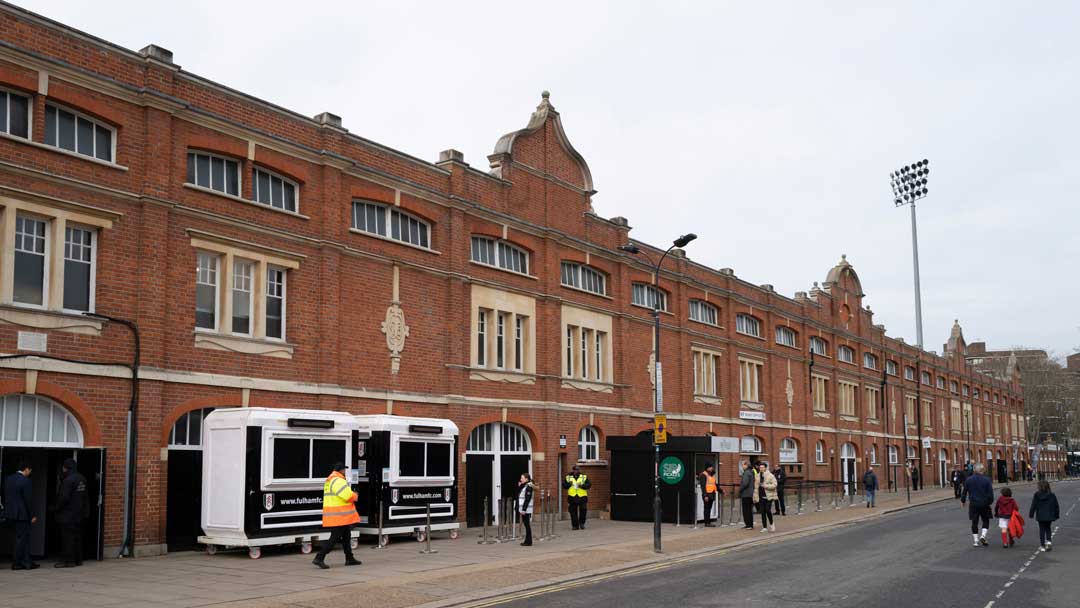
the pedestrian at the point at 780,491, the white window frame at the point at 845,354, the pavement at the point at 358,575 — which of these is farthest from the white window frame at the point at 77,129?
the white window frame at the point at 845,354

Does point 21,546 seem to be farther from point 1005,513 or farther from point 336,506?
point 1005,513

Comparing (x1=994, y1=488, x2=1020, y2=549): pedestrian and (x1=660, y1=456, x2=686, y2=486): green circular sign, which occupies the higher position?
(x1=660, y1=456, x2=686, y2=486): green circular sign

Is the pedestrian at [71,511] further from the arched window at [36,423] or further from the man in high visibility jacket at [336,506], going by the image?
the man in high visibility jacket at [336,506]

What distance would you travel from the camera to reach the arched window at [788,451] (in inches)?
1797

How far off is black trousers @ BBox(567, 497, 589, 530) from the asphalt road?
551 centimetres

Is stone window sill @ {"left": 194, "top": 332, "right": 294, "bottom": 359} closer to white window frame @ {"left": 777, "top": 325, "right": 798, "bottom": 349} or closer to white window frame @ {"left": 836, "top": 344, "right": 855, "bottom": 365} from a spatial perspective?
white window frame @ {"left": 777, "top": 325, "right": 798, "bottom": 349}

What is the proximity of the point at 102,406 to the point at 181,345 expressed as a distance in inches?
82.8

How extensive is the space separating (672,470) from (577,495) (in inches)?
145

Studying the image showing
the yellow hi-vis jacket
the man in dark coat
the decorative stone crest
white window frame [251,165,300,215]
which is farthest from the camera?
the man in dark coat

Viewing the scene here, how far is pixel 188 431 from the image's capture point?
1942cm

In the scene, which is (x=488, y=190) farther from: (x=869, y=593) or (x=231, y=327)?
(x=869, y=593)

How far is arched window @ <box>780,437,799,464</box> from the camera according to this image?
150 ft

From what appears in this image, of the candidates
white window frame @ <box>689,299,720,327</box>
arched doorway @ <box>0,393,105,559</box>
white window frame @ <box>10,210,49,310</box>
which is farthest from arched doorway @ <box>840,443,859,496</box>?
white window frame @ <box>10,210,49,310</box>

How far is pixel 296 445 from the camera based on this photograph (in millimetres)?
18656
